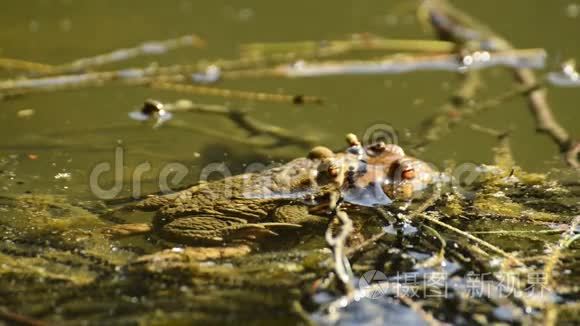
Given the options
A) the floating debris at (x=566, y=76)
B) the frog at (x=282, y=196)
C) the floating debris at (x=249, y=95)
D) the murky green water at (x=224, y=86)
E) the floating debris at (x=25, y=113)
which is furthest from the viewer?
the floating debris at (x=566, y=76)

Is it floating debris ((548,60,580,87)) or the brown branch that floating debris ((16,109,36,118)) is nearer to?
the brown branch

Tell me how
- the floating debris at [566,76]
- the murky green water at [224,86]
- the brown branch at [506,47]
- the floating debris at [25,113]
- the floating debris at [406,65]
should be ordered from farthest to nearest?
the floating debris at [406,65]
the floating debris at [566,76]
the floating debris at [25,113]
the brown branch at [506,47]
the murky green water at [224,86]

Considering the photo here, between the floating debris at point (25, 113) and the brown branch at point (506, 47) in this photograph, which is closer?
the brown branch at point (506, 47)

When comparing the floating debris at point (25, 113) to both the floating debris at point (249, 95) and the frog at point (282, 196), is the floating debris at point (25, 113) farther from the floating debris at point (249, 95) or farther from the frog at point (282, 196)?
the frog at point (282, 196)

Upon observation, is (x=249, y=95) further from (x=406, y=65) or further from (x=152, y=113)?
(x=406, y=65)

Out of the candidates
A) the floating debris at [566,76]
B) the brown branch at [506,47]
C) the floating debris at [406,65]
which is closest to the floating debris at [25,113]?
the floating debris at [406,65]

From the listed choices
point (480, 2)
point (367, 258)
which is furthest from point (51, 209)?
point (480, 2)
